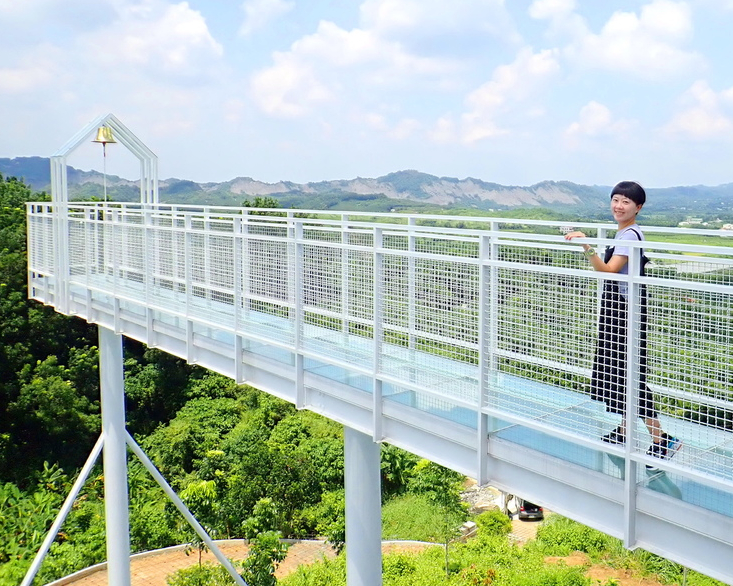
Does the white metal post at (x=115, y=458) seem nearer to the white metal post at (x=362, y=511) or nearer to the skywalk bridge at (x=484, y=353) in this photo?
the skywalk bridge at (x=484, y=353)

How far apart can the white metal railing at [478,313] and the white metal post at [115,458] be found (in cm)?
344

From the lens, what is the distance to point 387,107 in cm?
6109

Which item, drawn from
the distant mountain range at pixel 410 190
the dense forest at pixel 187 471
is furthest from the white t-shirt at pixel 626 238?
the distant mountain range at pixel 410 190

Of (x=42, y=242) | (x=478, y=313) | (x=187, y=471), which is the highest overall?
(x=42, y=242)

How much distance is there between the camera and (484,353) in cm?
541

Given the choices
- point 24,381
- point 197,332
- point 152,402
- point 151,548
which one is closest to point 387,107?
point 152,402

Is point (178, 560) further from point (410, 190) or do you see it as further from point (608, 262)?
point (410, 190)

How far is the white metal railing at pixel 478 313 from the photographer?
4371mm

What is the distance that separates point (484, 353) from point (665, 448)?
4.36 ft

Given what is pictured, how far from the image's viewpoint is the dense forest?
1631 centimetres

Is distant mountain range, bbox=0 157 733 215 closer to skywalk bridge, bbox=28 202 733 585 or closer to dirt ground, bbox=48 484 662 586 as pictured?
dirt ground, bbox=48 484 662 586

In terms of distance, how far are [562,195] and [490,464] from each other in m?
61.0

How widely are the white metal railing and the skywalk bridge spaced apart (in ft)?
0.05

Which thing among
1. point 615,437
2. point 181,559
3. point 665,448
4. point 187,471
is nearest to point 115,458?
point 181,559
